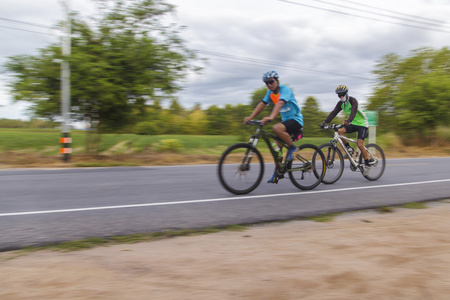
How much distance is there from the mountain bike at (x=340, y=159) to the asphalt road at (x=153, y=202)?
0.22 meters

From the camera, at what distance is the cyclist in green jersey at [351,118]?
24.7 ft

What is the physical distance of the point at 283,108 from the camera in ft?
20.6

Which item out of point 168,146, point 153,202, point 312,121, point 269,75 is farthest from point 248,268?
point 312,121

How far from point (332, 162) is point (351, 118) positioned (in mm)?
1040

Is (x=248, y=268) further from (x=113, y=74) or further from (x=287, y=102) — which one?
(x=113, y=74)

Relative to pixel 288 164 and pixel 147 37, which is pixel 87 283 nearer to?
pixel 288 164

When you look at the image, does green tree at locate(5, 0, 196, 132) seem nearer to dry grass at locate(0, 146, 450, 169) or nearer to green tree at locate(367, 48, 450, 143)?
dry grass at locate(0, 146, 450, 169)

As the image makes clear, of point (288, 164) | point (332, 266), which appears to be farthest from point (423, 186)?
point (332, 266)

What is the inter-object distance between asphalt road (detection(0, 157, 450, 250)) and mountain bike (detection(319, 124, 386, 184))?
22 centimetres

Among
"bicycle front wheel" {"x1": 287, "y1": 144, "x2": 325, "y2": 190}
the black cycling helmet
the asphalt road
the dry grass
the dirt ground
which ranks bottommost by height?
the dirt ground

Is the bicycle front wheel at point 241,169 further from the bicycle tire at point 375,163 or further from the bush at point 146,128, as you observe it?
the bush at point 146,128

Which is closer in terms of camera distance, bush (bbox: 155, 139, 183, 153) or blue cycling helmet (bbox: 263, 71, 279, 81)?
blue cycling helmet (bbox: 263, 71, 279, 81)

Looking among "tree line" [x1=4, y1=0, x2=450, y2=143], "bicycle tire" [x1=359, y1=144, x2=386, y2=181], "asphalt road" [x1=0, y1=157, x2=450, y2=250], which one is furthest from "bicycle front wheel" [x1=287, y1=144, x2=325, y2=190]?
"tree line" [x1=4, y1=0, x2=450, y2=143]

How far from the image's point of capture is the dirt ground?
7.77 ft
